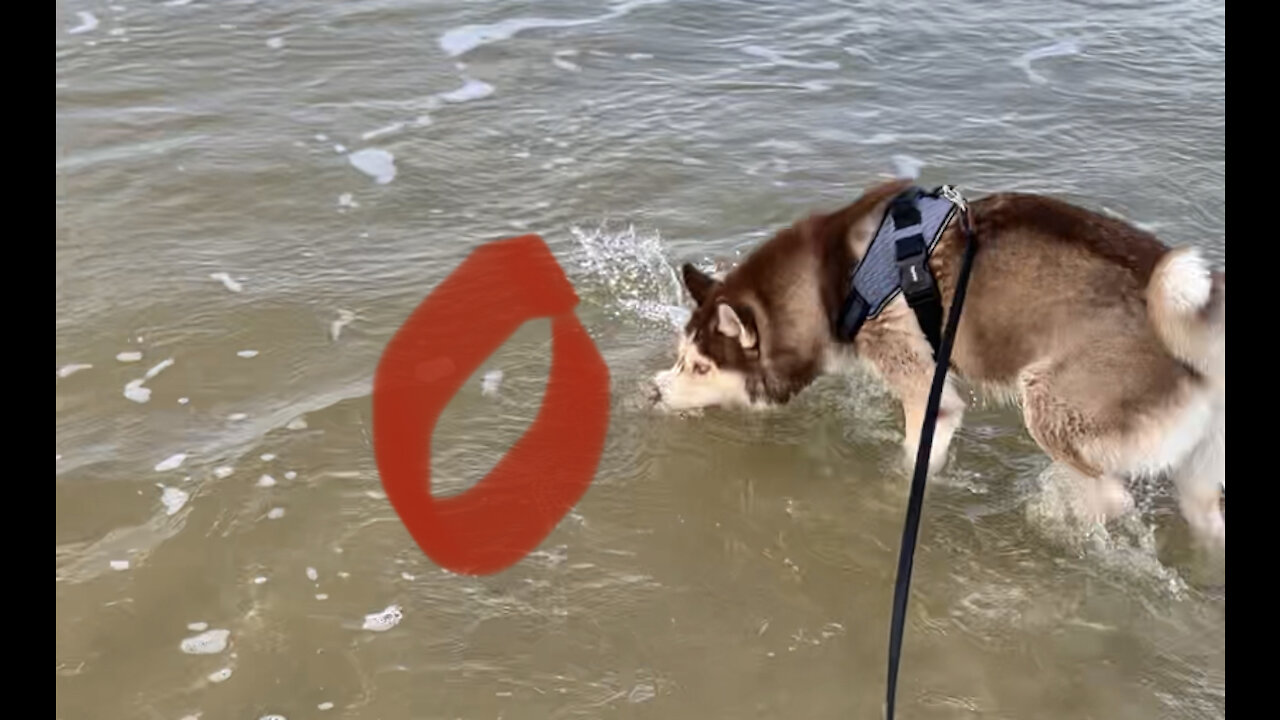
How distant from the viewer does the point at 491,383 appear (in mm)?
5285

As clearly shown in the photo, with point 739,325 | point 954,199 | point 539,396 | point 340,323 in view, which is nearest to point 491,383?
point 539,396

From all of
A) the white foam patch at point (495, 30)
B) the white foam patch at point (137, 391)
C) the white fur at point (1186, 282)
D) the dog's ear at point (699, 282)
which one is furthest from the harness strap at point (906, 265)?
the white foam patch at point (495, 30)

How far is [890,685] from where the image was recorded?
9.95 ft

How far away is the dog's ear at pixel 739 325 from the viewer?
4938 mm

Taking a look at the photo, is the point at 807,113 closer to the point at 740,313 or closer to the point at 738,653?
the point at 740,313

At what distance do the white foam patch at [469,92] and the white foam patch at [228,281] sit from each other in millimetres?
3017

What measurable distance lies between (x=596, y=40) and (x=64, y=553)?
703 centimetres

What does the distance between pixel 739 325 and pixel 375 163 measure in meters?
3.60

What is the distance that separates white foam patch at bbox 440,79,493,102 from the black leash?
504 cm

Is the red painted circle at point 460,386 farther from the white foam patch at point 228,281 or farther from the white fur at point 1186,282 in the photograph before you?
the white fur at point 1186,282

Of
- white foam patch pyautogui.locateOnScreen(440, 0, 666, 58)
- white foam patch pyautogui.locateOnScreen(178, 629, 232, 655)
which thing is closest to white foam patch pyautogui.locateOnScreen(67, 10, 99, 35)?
white foam patch pyautogui.locateOnScreen(440, 0, 666, 58)

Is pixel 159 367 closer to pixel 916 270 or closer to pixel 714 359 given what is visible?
pixel 714 359

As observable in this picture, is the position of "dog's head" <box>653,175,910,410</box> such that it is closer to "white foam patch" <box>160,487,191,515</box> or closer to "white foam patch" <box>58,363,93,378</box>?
"white foam patch" <box>160,487,191,515</box>

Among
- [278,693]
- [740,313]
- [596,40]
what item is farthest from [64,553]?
[596,40]
